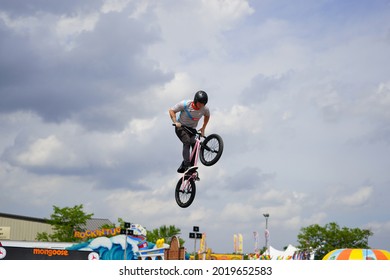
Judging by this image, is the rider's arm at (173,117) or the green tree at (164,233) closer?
the rider's arm at (173,117)

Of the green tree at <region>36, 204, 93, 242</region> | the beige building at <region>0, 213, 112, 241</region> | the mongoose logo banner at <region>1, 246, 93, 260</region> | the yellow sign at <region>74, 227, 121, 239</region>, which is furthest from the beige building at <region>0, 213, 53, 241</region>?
the mongoose logo banner at <region>1, 246, 93, 260</region>

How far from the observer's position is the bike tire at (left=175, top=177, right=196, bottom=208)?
15289mm

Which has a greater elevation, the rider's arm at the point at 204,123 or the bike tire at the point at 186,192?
the rider's arm at the point at 204,123

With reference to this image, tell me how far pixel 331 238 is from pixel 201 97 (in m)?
57.2

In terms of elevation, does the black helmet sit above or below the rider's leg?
above

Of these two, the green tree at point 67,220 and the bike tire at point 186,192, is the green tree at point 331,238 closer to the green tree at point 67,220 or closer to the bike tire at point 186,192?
the green tree at point 67,220

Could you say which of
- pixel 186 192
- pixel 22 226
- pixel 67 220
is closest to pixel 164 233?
pixel 67 220

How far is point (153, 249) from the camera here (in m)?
40.8

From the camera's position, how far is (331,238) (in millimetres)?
67312

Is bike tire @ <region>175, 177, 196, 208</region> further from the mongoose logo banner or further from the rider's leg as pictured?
the mongoose logo banner

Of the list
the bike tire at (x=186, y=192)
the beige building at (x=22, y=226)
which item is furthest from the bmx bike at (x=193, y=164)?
the beige building at (x=22, y=226)

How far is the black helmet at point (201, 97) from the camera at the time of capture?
14188 millimetres
